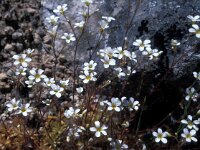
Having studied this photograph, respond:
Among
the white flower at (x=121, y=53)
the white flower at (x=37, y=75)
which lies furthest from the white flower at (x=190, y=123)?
the white flower at (x=37, y=75)

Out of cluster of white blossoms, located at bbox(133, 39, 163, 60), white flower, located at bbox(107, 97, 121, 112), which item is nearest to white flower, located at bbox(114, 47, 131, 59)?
cluster of white blossoms, located at bbox(133, 39, 163, 60)

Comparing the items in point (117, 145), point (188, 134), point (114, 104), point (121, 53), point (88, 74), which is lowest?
point (117, 145)

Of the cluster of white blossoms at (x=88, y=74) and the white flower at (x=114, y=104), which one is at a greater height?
the cluster of white blossoms at (x=88, y=74)

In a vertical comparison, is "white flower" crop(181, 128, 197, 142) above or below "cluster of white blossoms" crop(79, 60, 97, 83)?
below

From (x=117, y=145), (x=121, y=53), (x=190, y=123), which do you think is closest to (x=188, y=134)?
(x=190, y=123)

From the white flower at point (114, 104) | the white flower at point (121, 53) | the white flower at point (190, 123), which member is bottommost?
the white flower at point (190, 123)

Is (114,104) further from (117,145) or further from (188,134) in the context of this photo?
(188,134)

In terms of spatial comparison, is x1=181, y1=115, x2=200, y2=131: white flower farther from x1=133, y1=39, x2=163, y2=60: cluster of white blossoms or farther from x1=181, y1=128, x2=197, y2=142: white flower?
x1=133, y1=39, x2=163, y2=60: cluster of white blossoms

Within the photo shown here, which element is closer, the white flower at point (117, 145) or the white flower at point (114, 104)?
the white flower at point (114, 104)

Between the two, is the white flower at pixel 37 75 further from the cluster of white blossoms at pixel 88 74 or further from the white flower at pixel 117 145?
the white flower at pixel 117 145

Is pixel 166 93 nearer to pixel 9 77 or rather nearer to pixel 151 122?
pixel 151 122

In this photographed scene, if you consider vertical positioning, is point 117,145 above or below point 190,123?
below
